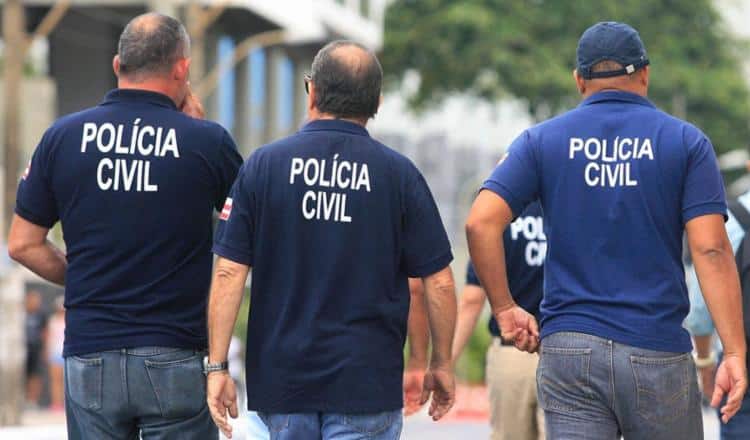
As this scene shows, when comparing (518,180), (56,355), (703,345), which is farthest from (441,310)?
(56,355)

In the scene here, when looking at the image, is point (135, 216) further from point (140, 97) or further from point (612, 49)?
point (612, 49)

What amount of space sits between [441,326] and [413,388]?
0.32 meters

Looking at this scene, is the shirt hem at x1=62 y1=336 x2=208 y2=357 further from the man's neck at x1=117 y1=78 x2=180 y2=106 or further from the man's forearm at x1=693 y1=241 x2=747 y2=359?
the man's forearm at x1=693 y1=241 x2=747 y2=359

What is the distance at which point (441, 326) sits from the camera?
586 cm

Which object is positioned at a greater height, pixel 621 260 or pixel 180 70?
pixel 180 70

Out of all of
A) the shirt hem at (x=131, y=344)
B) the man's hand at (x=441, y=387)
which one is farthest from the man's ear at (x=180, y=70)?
the man's hand at (x=441, y=387)

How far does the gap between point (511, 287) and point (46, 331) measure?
66.1 feet

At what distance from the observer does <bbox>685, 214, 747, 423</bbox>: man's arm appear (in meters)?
5.77

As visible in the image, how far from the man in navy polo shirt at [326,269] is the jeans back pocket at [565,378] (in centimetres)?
46

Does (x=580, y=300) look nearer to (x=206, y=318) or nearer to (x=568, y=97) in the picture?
(x=206, y=318)

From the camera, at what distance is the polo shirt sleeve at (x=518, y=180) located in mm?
5883

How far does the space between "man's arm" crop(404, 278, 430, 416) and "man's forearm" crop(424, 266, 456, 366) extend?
98 mm

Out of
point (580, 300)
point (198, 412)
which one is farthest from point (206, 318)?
point (580, 300)

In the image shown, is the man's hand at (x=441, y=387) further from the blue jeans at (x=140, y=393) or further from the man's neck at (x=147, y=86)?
the man's neck at (x=147, y=86)
